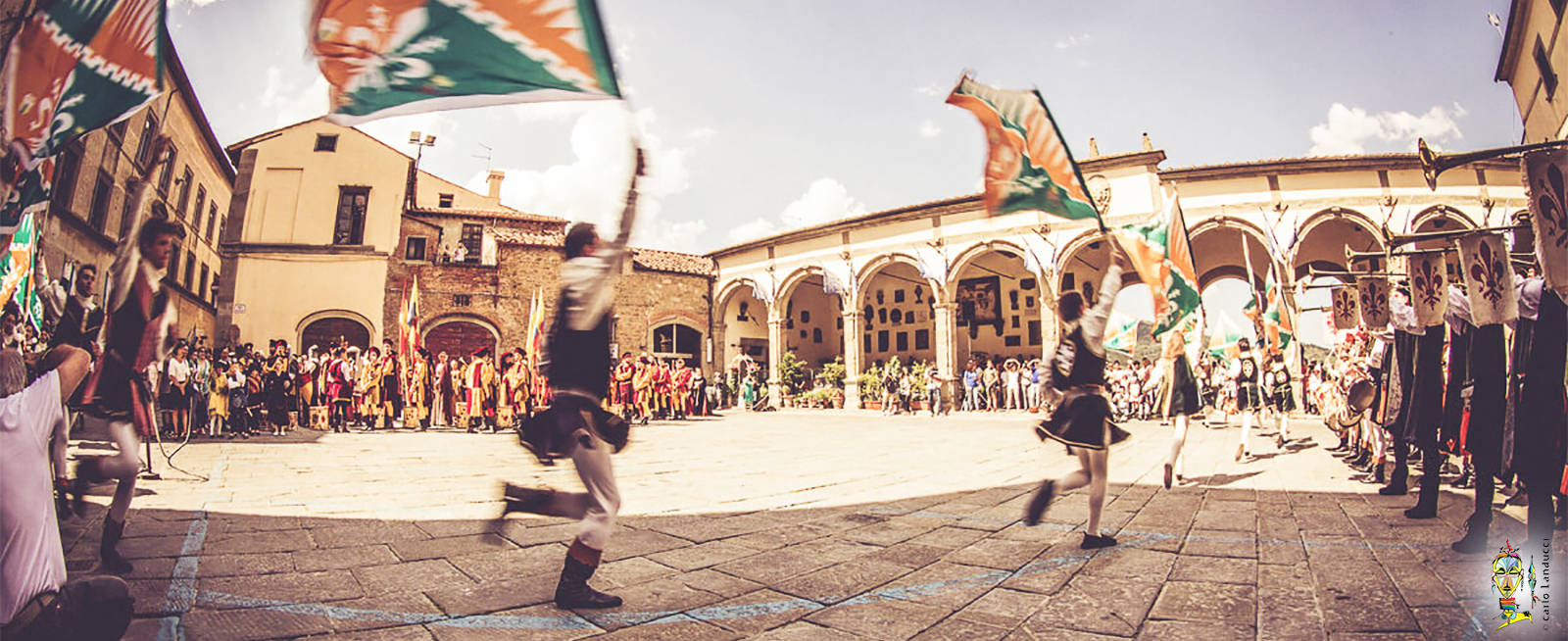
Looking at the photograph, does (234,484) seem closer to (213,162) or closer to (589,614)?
(589,614)

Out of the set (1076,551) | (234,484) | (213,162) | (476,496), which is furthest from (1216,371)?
(213,162)

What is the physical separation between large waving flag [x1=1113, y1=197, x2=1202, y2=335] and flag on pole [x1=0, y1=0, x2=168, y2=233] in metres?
9.04

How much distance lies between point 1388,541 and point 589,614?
4.51m

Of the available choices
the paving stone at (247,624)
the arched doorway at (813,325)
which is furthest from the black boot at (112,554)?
the arched doorway at (813,325)

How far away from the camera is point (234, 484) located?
563 cm

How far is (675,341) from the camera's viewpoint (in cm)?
2820

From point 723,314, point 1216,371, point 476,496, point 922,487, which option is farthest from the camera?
point 723,314

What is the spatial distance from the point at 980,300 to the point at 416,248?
23.1m

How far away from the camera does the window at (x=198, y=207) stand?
728 inches

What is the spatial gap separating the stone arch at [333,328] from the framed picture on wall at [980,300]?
23211mm

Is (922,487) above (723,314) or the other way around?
the other way around

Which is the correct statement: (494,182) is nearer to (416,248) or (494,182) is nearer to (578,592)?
(416,248)

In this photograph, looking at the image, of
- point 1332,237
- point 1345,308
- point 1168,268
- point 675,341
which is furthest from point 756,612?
point 675,341

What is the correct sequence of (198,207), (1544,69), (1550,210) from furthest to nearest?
1. (198,207)
2. (1544,69)
3. (1550,210)
